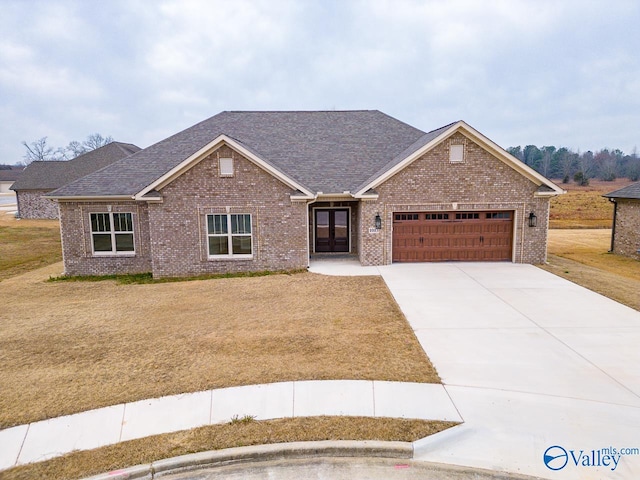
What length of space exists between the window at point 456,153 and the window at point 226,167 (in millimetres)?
8573

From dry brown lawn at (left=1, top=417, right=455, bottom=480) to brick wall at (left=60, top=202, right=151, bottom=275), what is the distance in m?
12.2

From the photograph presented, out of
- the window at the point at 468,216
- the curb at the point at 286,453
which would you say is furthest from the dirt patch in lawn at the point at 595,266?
the curb at the point at 286,453

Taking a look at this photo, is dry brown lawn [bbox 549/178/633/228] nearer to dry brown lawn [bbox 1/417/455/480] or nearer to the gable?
the gable

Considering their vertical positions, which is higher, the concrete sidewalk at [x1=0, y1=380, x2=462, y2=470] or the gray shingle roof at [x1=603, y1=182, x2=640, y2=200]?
the gray shingle roof at [x1=603, y1=182, x2=640, y2=200]

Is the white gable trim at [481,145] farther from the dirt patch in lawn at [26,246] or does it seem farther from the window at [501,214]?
the dirt patch in lawn at [26,246]

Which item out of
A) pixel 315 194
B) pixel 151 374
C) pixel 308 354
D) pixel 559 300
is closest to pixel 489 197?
pixel 559 300

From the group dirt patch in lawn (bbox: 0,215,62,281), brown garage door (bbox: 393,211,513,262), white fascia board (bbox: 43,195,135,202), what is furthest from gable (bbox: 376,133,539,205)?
dirt patch in lawn (bbox: 0,215,62,281)

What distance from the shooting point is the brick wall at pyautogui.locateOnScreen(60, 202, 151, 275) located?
1673cm

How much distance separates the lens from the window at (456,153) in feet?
54.4

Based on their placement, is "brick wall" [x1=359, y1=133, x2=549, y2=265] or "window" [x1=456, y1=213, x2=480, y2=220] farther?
"window" [x1=456, y1=213, x2=480, y2=220]

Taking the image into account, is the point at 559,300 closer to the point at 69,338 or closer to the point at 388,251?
the point at 388,251

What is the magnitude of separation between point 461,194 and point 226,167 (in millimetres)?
9292

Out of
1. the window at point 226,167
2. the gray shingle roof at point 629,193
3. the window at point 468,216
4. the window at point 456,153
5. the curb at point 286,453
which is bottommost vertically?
the curb at point 286,453

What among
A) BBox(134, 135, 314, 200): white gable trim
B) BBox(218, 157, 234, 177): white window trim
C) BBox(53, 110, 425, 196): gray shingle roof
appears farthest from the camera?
BBox(53, 110, 425, 196): gray shingle roof
